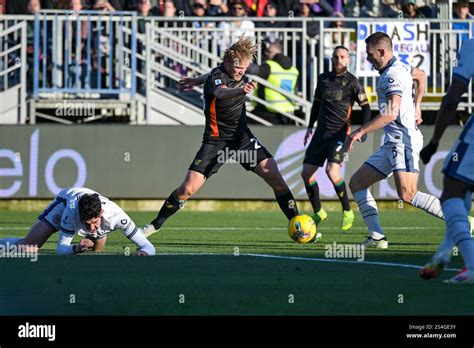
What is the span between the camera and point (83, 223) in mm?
12766

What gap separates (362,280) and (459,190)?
145 centimetres

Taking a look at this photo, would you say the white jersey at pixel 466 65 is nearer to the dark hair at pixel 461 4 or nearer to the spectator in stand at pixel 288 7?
the spectator in stand at pixel 288 7

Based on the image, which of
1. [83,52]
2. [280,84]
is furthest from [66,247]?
[280,84]

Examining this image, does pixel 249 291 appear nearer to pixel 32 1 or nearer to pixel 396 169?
pixel 396 169

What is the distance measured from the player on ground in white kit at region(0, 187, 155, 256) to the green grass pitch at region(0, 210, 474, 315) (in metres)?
0.18

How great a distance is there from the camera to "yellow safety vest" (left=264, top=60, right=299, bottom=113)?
23969mm

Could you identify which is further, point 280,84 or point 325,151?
point 280,84

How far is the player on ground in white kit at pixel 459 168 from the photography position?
10156 millimetres

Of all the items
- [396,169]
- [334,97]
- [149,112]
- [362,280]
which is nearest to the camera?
[362,280]

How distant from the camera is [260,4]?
82.3 feet

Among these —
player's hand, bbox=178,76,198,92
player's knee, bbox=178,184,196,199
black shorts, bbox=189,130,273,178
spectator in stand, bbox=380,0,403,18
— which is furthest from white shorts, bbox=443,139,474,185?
spectator in stand, bbox=380,0,403,18

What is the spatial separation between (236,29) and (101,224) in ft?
36.7

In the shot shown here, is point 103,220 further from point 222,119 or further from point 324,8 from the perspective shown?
point 324,8

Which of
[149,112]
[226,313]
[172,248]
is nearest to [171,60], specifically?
[149,112]
